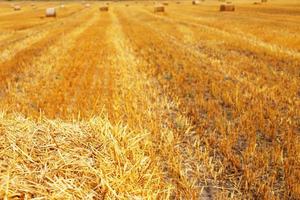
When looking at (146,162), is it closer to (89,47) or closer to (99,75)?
(99,75)

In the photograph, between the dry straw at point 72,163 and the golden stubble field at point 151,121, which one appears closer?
the dry straw at point 72,163

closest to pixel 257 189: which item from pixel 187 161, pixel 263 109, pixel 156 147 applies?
pixel 187 161

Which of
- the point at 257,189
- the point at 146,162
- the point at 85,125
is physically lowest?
the point at 257,189

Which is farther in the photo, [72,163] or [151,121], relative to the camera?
[151,121]

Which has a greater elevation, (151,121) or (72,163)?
(72,163)

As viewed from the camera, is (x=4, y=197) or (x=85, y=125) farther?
(x=85, y=125)

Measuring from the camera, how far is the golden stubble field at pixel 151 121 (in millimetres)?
3455

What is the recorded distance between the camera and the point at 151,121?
19.3 feet

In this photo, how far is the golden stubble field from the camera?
346cm

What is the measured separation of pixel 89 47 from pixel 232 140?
957 centimetres

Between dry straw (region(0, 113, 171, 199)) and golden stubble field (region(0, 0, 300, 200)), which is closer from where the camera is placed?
dry straw (region(0, 113, 171, 199))

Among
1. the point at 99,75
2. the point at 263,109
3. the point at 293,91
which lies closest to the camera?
the point at 263,109

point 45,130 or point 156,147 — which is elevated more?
point 45,130

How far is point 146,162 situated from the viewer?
411 cm
